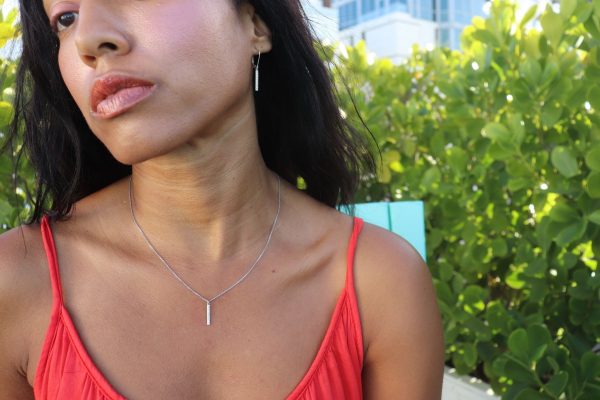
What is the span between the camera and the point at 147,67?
1.23 metres

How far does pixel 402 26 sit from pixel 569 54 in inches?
1382

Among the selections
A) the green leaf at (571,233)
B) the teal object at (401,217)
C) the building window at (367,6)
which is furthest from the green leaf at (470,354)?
the building window at (367,6)

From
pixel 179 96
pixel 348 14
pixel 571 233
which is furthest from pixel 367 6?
pixel 179 96

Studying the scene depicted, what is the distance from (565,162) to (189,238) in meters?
1.18

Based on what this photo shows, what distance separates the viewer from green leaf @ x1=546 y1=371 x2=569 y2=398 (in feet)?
6.66

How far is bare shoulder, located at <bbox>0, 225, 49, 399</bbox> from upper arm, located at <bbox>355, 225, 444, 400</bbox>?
26.8 inches

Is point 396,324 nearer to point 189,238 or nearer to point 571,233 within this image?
point 189,238

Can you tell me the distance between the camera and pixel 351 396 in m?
1.57

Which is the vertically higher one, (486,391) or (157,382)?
(157,382)

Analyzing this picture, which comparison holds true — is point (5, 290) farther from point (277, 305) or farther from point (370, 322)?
point (370, 322)

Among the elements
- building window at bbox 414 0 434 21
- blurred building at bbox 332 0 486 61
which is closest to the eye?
blurred building at bbox 332 0 486 61

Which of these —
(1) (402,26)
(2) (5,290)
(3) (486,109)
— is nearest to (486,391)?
(3) (486,109)

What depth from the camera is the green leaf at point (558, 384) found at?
2031 millimetres

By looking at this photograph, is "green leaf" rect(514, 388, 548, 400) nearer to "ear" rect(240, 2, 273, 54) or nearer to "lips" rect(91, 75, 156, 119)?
"ear" rect(240, 2, 273, 54)
